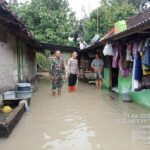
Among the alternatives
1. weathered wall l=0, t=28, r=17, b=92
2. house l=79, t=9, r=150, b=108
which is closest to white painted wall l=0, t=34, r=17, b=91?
weathered wall l=0, t=28, r=17, b=92

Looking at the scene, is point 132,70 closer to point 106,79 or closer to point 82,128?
point 82,128

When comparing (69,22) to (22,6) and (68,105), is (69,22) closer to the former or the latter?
(22,6)

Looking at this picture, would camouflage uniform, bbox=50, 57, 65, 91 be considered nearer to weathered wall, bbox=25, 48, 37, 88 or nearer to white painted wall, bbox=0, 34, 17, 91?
white painted wall, bbox=0, 34, 17, 91

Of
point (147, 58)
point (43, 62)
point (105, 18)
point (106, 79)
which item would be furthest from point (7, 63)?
point (43, 62)

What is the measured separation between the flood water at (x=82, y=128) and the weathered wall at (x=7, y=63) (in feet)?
3.76

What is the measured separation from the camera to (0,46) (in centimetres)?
838

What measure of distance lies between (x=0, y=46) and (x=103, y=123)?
153 inches

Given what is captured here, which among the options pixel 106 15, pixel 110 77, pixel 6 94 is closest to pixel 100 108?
pixel 6 94

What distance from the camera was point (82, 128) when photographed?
19.9 ft

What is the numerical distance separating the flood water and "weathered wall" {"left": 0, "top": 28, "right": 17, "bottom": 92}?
115cm

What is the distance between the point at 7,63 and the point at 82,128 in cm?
421

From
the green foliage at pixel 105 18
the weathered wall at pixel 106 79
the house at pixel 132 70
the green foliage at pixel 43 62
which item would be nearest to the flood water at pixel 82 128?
the house at pixel 132 70

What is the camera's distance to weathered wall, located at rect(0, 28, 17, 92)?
28.0ft

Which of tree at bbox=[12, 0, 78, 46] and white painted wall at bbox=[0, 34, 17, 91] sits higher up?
tree at bbox=[12, 0, 78, 46]
